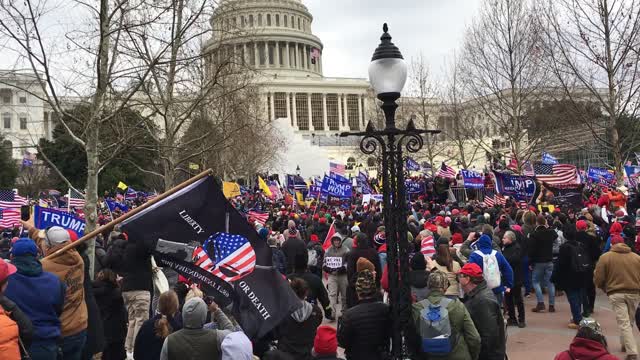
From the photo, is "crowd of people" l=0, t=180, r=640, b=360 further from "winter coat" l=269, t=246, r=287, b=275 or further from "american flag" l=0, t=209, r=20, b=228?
"american flag" l=0, t=209, r=20, b=228

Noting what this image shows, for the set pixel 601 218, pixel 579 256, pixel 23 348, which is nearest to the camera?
pixel 23 348

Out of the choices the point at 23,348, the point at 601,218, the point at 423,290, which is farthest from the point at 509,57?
the point at 23,348

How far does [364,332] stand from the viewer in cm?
527

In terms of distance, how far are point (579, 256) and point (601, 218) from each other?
175 inches

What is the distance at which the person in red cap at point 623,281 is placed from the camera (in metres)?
7.62

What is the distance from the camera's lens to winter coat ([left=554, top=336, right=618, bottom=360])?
4.04 metres

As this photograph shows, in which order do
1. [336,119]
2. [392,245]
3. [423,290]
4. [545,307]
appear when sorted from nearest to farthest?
[392,245] → [423,290] → [545,307] → [336,119]

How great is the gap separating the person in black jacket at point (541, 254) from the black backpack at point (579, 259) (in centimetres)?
91

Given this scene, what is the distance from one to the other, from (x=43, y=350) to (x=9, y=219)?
449 inches

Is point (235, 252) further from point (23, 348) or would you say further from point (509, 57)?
point (509, 57)

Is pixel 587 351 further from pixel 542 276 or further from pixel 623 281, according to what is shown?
pixel 542 276

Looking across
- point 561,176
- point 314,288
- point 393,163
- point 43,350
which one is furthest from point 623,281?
point 561,176

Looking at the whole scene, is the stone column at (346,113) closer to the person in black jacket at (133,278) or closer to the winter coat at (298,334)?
the person in black jacket at (133,278)

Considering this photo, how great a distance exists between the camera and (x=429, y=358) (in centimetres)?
517
